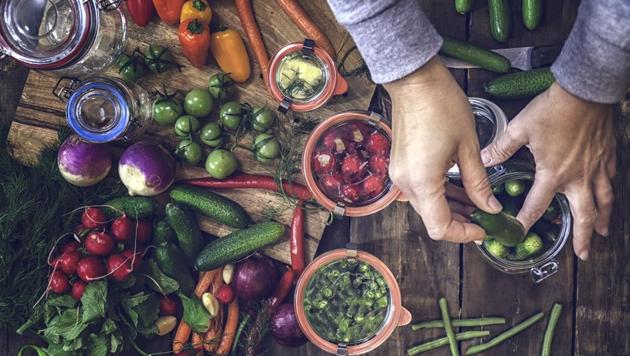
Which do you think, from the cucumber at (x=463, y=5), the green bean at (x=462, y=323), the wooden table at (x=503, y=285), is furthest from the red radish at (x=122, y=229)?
the cucumber at (x=463, y=5)

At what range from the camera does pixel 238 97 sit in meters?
1.59

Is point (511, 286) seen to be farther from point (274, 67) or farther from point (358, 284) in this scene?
point (274, 67)

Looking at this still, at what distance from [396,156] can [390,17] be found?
28cm

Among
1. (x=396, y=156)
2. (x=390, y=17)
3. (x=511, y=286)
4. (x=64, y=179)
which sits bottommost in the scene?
(x=511, y=286)

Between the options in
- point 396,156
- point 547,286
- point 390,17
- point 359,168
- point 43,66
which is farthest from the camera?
point 547,286

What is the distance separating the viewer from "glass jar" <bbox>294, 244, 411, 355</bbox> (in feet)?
5.09

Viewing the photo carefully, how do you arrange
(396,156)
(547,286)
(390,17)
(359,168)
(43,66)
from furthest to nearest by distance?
1. (547,286)
2. (359,168)
3. (43,66)
4. (396,156)
5. (390,17)

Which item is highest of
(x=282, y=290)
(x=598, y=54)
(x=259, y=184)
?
(x=598, y=54)

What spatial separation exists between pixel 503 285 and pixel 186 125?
36.4 inches

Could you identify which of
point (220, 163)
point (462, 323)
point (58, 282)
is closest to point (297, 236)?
point (220, 163)

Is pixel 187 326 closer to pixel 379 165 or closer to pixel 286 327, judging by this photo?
pixel 286 327

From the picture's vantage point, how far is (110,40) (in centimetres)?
152

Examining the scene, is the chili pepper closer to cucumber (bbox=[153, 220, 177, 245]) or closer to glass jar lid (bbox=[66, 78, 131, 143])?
glass jar lid (bbox=[66, 78, 131, 143])

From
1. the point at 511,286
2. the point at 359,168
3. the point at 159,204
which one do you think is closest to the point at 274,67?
the point at 359,168
